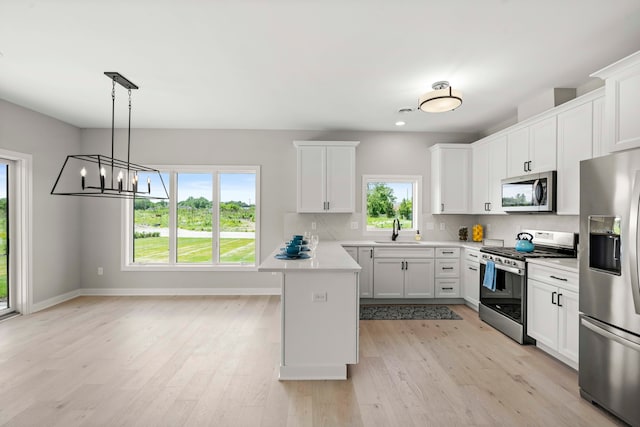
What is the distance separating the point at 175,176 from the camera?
5113mm

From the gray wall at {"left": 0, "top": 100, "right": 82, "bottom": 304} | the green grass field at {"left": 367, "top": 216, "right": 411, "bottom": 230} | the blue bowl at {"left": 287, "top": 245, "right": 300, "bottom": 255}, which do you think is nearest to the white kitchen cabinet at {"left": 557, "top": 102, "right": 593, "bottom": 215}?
the green grass field at {"left": 367, "top": 216, "right": 411, "bottom": 230}

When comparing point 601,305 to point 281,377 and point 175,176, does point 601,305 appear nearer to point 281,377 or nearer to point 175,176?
point 281,377

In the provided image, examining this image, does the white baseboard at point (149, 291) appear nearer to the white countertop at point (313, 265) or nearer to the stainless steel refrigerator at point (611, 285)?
the white countertop at point (313, 265)

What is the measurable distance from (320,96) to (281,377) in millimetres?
2880

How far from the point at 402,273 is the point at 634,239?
2.88 metres

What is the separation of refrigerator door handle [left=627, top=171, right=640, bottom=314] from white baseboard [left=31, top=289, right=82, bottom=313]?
6.17 m

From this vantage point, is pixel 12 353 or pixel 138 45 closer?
pixel 138 45

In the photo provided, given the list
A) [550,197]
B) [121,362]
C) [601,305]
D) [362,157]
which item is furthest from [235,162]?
[601,305]

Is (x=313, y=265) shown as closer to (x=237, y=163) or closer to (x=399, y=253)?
(x=399, y=253)

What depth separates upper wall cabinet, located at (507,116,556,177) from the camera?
3.29 metres

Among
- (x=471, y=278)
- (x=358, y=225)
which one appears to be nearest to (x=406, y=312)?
(x=471, y=278)

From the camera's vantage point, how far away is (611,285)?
2.06 meters

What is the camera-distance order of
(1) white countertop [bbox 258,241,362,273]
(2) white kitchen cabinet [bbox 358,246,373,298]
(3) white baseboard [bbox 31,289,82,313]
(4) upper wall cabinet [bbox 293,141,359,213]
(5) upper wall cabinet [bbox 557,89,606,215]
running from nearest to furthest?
(1) white countertop [bbox 258,241,362,273], (5) upper wall cabinet [bbox 557,89,606,215], (3) white baseboard [bbox 31,289,82,313], (2) white kitchen cabinet [bbox 358,246,373,298], (4) upper wall cabinet [bbox 293,141,359,213]

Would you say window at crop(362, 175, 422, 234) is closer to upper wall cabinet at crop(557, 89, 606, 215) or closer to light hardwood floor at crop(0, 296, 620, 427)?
light hardwood floor at crop(0, 296, 620, 427)
